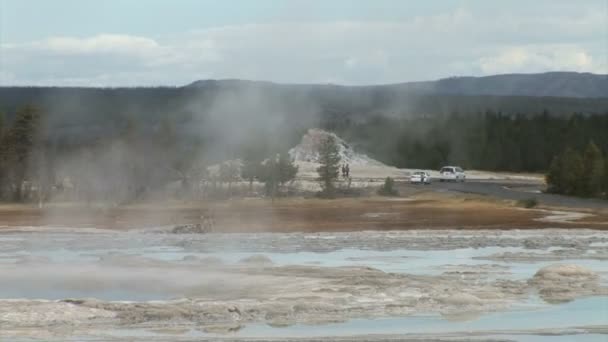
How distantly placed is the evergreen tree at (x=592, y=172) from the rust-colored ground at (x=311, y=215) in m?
8.82

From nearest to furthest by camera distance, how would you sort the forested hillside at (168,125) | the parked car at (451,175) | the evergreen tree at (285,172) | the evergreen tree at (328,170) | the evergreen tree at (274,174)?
the forested hillside at (168,125) < the evergreen tree at (274,174) < the evergreen tree at (328,170) < the evergreen tree at (285,172) < the parked car at (451,175)

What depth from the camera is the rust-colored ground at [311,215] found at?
171 ft

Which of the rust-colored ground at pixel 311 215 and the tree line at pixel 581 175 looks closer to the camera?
the rust-colored ground at pixel 311 215

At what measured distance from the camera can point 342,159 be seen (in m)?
102

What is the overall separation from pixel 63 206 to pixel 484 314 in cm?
4655

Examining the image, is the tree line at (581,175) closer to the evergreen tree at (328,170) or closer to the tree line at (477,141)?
the evergreen tree at (328,170)

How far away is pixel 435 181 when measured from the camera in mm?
94375

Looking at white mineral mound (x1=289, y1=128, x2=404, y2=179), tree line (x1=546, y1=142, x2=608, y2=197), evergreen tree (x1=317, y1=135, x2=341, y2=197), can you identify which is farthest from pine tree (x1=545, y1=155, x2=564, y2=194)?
white mineral mound (x1=289, y1=128, x2=404, y2=179)

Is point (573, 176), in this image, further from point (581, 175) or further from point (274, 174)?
point (274, 174)

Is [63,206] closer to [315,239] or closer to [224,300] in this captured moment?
[315,239]

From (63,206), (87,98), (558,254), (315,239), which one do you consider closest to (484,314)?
(558,254)

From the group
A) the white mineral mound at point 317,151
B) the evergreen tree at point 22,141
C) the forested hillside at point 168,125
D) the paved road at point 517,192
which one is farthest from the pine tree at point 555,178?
the evergreen tree at point 22,141

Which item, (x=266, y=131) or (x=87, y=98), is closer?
(x=266, y=131)

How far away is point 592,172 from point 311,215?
72.5 feet
